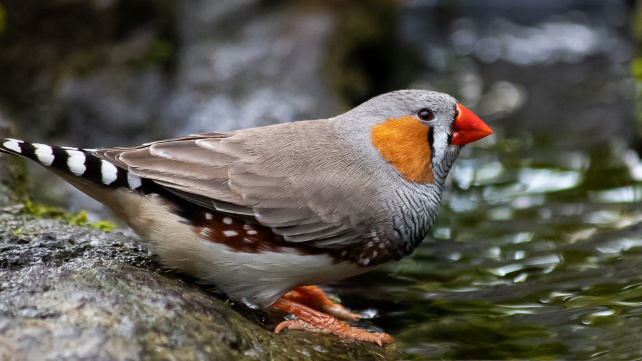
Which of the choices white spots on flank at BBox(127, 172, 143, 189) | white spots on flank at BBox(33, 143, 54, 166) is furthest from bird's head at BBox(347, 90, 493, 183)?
white spots on flank at BBox(33, 143, 54, 166)

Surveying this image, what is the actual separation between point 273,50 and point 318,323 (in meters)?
4.85

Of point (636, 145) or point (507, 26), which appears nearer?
point (636, 145)

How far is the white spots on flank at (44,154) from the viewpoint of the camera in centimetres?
324

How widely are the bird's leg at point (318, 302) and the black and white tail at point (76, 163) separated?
1.21 m

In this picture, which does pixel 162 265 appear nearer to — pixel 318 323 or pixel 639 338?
pixel 318 323

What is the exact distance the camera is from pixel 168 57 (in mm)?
7609

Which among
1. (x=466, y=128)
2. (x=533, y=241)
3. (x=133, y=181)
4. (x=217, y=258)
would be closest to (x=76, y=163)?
(x=133, y=181)

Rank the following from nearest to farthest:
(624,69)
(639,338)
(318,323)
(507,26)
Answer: (639,338) < (318,323) < (624,69) < (507,26)

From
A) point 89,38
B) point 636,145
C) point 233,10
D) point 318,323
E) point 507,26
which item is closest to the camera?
point 318,323

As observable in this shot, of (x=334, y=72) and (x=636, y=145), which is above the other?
(x=334, y=72)

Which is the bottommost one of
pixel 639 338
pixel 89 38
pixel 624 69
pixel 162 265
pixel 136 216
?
pixel 639 338

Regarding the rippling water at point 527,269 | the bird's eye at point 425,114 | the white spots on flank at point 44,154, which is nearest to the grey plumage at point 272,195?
the white spots on flank at point 44,154

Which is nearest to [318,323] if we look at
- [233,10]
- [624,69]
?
[233,10]

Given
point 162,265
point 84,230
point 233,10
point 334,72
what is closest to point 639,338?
point 162,265
